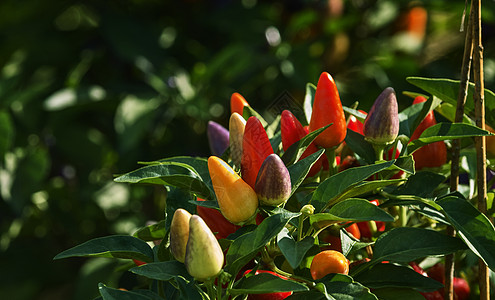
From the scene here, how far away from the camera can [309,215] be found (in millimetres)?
476

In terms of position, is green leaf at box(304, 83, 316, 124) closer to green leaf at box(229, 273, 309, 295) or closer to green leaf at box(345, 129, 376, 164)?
green leaf at box(345, 129, 376, 164)

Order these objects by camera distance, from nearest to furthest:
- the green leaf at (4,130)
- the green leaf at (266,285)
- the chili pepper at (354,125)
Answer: the green leaf at (266,285), the chili pepper at (354,125), the green leaf at (4,130)

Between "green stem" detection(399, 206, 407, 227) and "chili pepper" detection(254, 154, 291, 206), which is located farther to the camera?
"green stem" detection(399, 206, 407, 227)

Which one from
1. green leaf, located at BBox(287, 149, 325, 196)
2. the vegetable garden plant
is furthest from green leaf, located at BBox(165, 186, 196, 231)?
green leaf, located at BBox(287, 149, 325, 196)

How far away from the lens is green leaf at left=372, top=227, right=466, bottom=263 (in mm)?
502

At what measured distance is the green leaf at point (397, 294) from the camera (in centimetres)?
52

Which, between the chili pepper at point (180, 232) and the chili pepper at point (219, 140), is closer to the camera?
the chili pepper at point (180, 232)

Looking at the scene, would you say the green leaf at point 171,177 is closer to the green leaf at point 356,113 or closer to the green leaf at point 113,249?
the green leaf at point 113,249

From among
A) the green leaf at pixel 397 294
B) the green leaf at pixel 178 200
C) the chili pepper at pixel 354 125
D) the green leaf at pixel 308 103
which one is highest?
the green leaf at pixel 308 103

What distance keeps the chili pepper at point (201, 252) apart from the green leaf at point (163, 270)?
0.08 ft

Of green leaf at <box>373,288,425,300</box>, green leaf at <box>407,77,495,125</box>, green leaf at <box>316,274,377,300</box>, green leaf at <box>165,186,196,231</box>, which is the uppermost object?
green leaf at <box>407,77,495,125</box>

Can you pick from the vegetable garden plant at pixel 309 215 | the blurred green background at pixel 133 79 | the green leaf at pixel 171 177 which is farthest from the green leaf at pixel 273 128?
the blurred green background at pixel 133 79

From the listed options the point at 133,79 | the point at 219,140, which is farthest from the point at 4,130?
the point at 219,140

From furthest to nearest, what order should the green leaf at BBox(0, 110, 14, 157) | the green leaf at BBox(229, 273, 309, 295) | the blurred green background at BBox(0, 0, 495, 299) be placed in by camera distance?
the blurred green background at BBox(0, 0, 495, 299), the green leaf at BBox(0, 110, 14, 157), the green leaf at BBox(229, 273, 309, 295)
